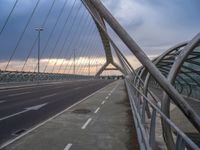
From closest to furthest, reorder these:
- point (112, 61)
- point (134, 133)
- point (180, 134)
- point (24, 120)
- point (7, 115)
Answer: point (180, 134)
point (134, 133)
point (24, 120)
point (7, 115)
point (112, 61)

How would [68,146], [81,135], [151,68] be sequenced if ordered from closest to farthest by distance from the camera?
[151,68], [68,146], [81,135]

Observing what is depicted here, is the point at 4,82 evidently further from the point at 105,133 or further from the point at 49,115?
the point at 105,133

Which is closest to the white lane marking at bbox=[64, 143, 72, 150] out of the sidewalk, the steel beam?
the sidewalk

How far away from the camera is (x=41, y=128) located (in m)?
10.9

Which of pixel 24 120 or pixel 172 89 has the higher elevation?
pixel 172 89

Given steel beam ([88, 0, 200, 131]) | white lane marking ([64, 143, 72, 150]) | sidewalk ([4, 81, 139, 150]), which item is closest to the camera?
steel beam ([88, 0, 200, 131])

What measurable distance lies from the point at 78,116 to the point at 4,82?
27.0 m

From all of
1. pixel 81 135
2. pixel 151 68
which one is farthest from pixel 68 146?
pixel 151 68

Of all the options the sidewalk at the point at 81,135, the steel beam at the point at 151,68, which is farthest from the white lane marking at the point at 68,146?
the steel beam at the point at 151,68

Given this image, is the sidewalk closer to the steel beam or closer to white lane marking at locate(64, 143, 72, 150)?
white lane marking at locate(64, 143, 72, 150)

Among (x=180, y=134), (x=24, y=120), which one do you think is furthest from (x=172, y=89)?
(x=24, y=120)

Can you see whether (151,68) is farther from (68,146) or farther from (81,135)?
(81,135)

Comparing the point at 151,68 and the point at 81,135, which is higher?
the point at 151,68

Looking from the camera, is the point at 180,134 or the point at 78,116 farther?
the point at 78,116
